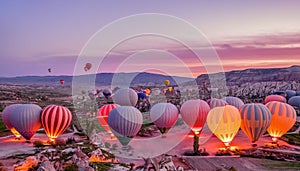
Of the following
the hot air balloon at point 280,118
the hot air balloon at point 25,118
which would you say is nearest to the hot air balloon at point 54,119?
the hot air balloon at point 25,118

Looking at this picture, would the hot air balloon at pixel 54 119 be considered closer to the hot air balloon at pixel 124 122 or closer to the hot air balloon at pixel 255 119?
the hot air balloon at pixel 124 122

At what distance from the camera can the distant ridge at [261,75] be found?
13738 cm

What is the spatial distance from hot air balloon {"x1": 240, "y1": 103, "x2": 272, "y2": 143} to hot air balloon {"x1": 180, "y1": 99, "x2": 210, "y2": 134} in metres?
3.11

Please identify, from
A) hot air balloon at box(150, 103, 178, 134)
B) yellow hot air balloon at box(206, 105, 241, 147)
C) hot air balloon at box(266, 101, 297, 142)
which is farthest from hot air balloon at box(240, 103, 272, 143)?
hot air balloon at box(150, 103, 178, 134)

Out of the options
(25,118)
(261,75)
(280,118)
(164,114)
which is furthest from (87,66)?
(261,75)

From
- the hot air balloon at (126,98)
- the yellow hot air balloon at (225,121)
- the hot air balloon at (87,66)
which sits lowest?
the yellow hot air balloon at (225,121)

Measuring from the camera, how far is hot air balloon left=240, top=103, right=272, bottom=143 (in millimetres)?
24203

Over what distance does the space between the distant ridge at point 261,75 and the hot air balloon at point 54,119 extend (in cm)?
10955

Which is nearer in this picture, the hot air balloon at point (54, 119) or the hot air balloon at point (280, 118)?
the hot air balloon at point (54, 119)

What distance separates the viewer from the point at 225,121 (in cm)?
2389

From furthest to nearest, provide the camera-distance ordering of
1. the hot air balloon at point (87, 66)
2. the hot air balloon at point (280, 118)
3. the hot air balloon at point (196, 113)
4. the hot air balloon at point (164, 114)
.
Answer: the hot air balloon at point (87, 66) < the hot air balloon at point (164, 114) < the hot air balloon at point (196, 113) < the hot air balloon at point (280, 118)

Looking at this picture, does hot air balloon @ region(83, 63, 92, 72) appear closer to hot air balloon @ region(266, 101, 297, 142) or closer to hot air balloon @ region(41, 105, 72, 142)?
hot air balloon @ region(41, 105, 72, 142)

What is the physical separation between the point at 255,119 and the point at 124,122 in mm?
9054

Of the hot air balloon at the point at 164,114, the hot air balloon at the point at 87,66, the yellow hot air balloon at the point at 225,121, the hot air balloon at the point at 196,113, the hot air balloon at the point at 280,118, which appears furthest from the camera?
the hot air balloon at the point at 87,66
